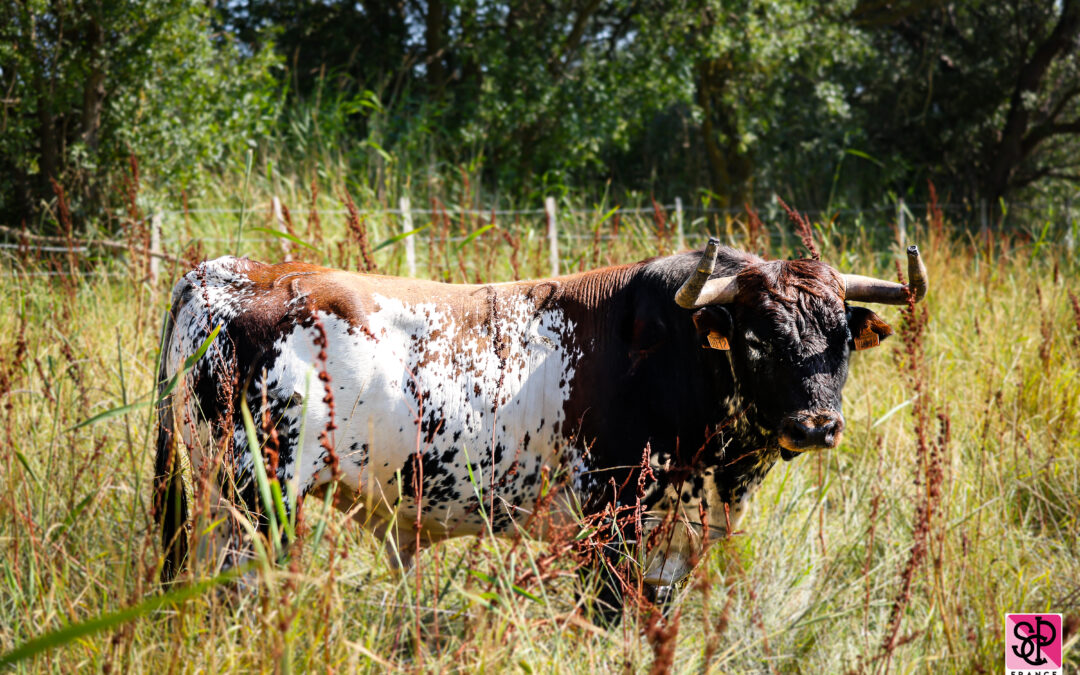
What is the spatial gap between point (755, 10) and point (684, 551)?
1115 cm

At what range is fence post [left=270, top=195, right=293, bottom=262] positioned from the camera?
4.72m

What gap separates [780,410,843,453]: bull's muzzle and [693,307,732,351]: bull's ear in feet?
1.13

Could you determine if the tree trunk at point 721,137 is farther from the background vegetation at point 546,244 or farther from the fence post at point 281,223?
the fence post at point 281,223

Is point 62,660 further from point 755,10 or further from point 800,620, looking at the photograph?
point 755,10

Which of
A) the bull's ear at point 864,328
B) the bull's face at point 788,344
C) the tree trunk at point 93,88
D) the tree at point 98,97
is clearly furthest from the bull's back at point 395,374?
the tree trunk at point 93,88

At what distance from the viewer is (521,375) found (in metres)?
2.75

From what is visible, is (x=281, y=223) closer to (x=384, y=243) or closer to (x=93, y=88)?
(x=93, y=88)

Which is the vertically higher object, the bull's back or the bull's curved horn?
the bull's curved horn

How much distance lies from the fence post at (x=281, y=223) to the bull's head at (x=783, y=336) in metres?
2.44

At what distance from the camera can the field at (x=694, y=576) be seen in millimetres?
1733

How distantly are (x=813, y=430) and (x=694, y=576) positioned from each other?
0.77 metres

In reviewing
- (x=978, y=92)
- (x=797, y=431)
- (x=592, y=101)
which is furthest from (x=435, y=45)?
(x=797, y=431)

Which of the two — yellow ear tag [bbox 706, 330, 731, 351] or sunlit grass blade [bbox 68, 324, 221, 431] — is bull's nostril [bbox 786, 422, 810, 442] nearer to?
yellow ear tag [bbox 706, 330, 731, 351]

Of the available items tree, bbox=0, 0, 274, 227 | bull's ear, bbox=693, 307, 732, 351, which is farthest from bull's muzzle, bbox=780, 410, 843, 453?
tree, bbox=0, 0, 274, 227
